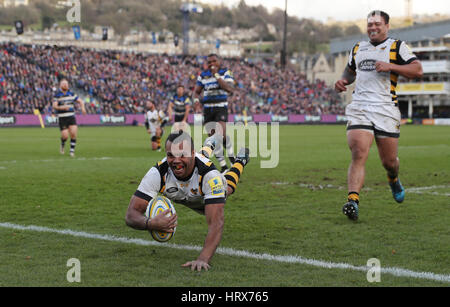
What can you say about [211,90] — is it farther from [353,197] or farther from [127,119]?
[127,119]

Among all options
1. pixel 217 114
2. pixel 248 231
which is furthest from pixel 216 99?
pixel 248 231

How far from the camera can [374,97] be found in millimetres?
7984

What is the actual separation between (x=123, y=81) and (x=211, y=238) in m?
52.0

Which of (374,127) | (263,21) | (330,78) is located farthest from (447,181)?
(263,21)

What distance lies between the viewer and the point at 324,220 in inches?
297

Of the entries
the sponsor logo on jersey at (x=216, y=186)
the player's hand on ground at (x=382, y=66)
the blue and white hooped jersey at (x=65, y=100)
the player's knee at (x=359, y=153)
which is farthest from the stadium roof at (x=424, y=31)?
the sponsor logo on jersey at (x=216, y=186)

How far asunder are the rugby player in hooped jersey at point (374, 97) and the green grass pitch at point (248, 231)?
80 centimetres

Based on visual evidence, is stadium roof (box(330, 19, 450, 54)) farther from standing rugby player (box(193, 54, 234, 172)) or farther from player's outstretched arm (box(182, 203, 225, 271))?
player's outstretched arm (box(182, 203, 225, 271))

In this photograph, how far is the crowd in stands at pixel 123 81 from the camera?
4694cm

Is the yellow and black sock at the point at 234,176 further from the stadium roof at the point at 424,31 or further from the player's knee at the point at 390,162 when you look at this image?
the stadium roof at the point at 424,31

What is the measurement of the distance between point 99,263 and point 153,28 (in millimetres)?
123613

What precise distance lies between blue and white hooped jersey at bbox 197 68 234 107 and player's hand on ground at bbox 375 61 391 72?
6.36 metres

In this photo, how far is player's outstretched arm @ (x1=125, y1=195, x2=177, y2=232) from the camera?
217 inches
